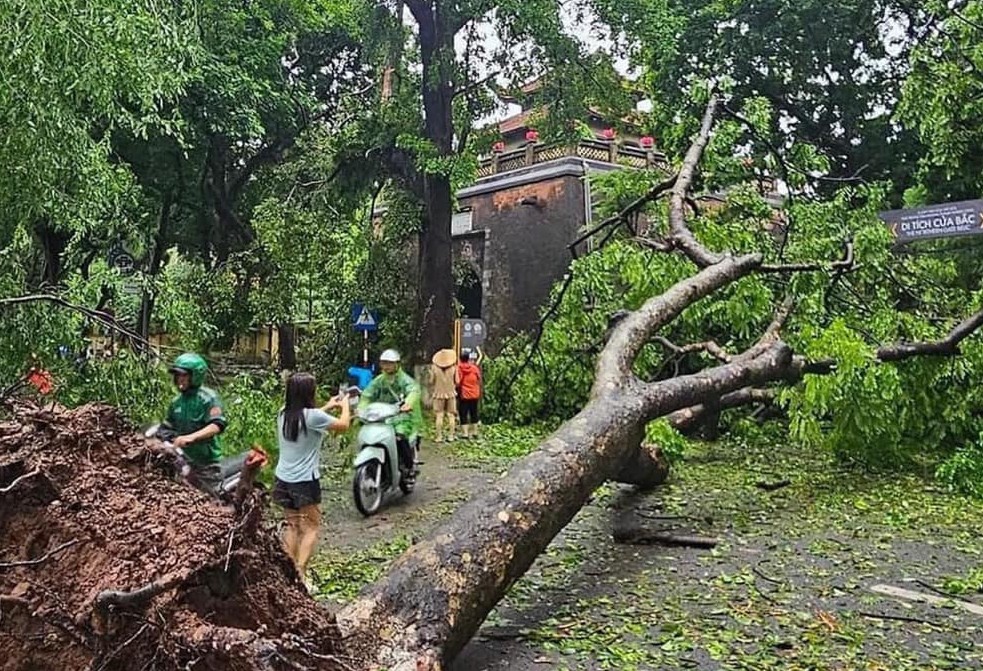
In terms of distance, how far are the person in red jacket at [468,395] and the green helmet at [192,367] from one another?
7360 mm

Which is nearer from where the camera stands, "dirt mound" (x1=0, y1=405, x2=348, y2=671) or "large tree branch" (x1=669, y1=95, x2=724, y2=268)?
"dirt mound" (x1=0, y1=405, x2=348, y2=671)

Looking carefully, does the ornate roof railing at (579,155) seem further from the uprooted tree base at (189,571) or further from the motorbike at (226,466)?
the uprooted tree base at (189,571)

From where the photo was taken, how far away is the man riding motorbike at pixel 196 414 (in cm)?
461

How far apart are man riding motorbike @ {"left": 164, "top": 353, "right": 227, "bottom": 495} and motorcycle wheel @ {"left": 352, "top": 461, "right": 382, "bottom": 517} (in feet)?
6.61

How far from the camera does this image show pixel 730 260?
24.9 feet

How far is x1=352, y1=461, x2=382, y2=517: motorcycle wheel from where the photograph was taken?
671 centimetres

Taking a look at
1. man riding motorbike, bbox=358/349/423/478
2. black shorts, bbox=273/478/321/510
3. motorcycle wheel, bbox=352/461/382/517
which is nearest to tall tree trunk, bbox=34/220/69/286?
man riding motorbike, bbox=358/349/423/478

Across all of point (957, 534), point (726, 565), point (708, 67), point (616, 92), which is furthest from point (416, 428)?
point (708, 67)

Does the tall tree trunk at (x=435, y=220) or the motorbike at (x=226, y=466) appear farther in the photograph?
the tall tree trunk at (x=435, y=220)

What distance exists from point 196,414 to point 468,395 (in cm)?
746

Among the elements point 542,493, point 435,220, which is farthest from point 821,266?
point 435,220

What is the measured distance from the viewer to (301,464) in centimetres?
472

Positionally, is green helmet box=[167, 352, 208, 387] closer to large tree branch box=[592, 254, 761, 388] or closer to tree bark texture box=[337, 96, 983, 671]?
tree bark texture box=[337, 96, 983, 671]

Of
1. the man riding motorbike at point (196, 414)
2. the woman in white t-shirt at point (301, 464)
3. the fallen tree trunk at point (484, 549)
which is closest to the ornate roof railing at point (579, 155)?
the fallen tree trunk at point (484, 549)
